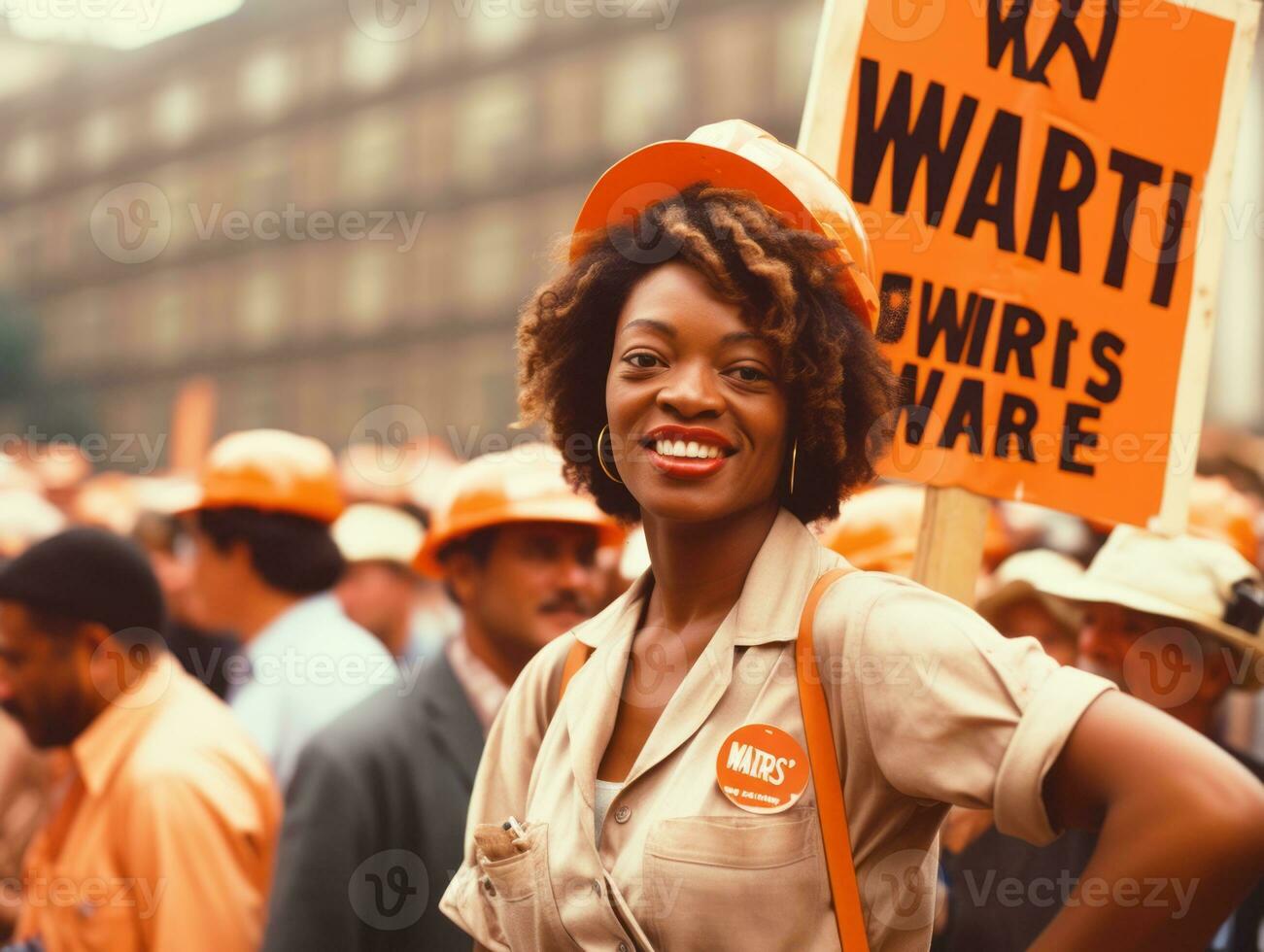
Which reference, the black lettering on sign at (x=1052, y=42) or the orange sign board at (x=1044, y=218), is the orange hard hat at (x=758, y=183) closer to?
the orange sign board at (x=1044, y=218)

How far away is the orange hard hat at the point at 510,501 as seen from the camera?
436 cm

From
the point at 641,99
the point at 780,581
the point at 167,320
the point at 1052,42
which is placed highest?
the point at 641,99

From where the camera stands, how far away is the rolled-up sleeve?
180 cm

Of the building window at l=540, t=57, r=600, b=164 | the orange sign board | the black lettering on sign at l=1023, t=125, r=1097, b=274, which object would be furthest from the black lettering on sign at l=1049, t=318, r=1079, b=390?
the building window at l=540, t=57, r=600, b=164

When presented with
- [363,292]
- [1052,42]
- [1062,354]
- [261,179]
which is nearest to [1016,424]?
[1062,354]

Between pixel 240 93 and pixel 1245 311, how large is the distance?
13459mm

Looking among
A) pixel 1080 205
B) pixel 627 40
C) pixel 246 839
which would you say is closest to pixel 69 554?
pixel 246 839

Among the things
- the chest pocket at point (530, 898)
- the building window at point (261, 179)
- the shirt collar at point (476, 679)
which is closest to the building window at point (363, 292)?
the building window at point (261, 179)

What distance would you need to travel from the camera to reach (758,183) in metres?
2.35

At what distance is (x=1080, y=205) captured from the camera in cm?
311

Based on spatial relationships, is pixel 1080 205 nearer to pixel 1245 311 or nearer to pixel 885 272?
pixel 885 272

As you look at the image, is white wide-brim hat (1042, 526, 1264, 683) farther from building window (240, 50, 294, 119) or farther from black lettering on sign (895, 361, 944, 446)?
building window (240, 50, 294, 119)

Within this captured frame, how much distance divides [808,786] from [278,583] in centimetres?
341

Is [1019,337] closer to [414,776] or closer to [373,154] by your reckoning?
[414,776]
